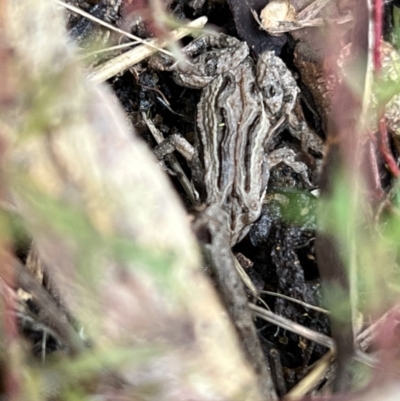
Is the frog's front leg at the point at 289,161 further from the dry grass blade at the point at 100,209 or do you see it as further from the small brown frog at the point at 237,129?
the dry grass blade at the point at 100,209

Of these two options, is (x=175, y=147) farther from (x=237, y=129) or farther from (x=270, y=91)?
(x=270, y=91)

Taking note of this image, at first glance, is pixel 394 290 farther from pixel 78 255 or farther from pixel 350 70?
pixel 78 255

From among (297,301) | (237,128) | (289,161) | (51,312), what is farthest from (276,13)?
(51,312)

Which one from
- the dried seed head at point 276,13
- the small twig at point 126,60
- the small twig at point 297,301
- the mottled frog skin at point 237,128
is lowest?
the small twig at point 297,301

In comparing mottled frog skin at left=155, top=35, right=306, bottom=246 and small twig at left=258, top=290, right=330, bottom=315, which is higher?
mottled frog skin at left=155, top=35, right=306, bottom=246

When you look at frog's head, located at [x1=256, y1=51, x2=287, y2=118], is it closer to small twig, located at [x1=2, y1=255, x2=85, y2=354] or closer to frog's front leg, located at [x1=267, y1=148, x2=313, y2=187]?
frog's front leg, located at [x1=267, y1=148, x2=313, y2=187]

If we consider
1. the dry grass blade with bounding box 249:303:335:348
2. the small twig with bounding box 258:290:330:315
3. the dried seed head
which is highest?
the dried seed head

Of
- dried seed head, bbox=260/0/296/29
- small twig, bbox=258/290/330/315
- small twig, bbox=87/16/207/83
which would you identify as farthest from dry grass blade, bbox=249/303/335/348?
dried seed head, bbox=260/0/296/29

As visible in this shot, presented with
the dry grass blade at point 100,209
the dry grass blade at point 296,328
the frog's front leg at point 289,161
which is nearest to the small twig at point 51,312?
the dry grass blade at point 100,209

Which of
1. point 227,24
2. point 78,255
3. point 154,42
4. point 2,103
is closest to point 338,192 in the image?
point 78,255
